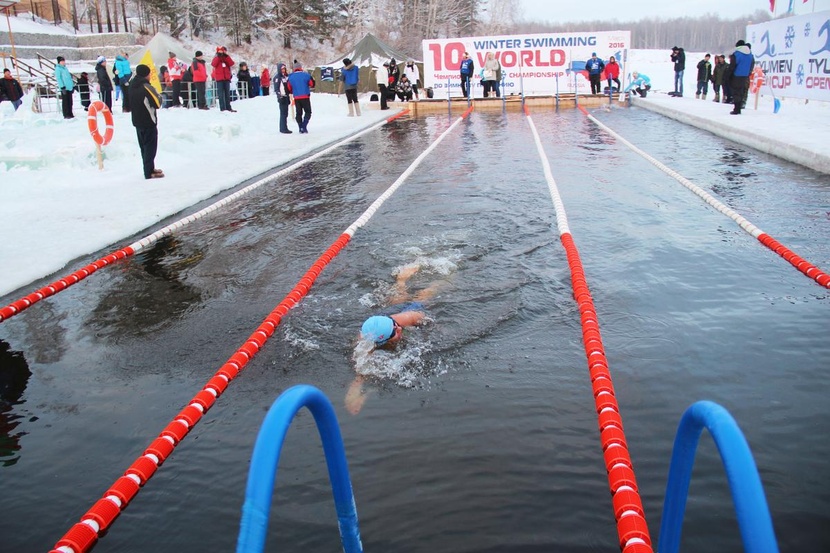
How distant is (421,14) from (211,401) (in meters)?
66.9

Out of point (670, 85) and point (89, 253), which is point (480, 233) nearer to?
point (89, 253)

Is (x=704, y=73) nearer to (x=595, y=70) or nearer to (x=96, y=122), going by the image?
(x=595, y=70)

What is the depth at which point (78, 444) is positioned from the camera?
394 cm

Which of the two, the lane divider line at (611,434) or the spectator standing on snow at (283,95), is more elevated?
the spectator standing on snow at (283,95)

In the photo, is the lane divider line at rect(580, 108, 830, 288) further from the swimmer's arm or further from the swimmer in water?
the swimmer's arm

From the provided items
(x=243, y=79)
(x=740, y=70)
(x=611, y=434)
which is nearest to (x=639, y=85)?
(x=740, y=70)

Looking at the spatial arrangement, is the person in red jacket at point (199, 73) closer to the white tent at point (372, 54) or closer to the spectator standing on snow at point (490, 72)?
the spectator standing on snow at point (490, 72)

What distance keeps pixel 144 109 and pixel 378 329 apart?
8.44m

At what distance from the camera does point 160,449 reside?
11.7 ft

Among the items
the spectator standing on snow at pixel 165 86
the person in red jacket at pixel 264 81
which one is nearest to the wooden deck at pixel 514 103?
the person in red jacket at pixel 264 81

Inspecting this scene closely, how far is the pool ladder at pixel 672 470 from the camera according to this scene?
149 cm

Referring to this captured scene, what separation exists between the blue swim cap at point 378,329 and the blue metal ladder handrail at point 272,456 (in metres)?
2.36

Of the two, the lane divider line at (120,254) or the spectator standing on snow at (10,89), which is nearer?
the lane divider line at (120,254)

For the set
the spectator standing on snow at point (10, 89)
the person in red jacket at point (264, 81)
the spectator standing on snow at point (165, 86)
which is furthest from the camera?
the person in red jacket at point (264, 81)
